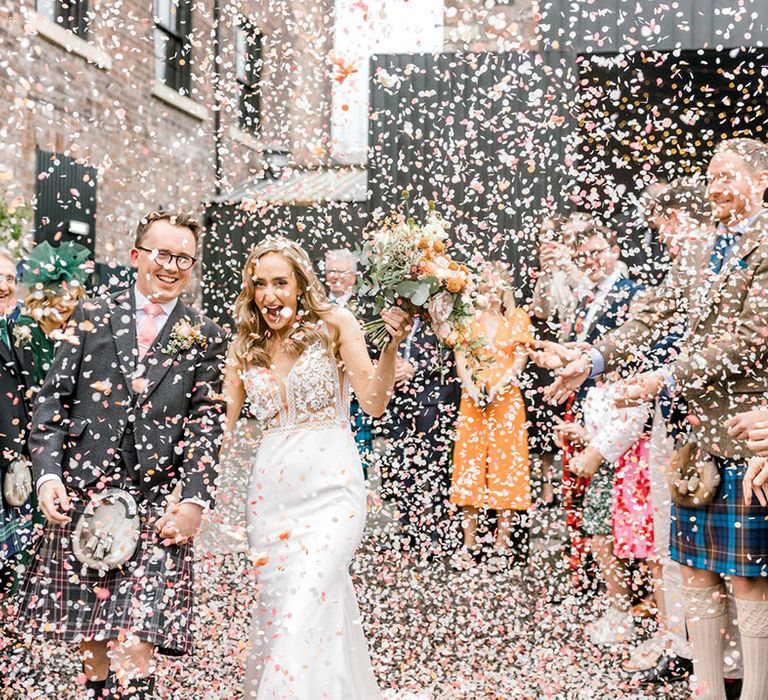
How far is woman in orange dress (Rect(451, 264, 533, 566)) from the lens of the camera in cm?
696

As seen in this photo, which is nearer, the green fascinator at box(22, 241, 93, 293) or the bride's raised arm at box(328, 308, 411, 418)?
the bride's raised arm at box(328, 308, 411, 418)

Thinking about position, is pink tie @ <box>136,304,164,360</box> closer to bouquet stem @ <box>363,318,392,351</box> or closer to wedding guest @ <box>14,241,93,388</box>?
bouquet stem @ <box>363,318,392,351</box>

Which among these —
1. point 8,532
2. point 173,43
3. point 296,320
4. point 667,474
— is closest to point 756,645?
point 667,474

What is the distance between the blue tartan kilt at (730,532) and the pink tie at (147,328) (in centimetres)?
237

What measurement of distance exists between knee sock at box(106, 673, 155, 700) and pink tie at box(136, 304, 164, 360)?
122 centimetres

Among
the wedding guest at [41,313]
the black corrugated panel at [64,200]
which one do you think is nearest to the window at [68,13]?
the black corrugated panel at [64,200]

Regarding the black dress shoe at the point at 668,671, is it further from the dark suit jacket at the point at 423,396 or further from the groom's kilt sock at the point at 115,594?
the dark suit jacket at the point at 423,396

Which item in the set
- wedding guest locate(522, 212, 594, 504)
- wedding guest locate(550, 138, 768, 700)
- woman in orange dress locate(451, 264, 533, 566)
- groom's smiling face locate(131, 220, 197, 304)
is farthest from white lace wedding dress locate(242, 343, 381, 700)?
woman in orange dress locate(451, 264, 533, 566)

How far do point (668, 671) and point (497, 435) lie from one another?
8.43 feet

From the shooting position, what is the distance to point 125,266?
38.2ft

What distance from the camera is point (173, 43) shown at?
13.2 m

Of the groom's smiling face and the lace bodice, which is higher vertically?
the groom's smiling face

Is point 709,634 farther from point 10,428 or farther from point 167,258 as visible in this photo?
point 10,428

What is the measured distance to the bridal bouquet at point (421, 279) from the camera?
348 centimetres
